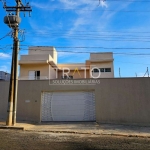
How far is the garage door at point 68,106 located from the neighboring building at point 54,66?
9513 mm

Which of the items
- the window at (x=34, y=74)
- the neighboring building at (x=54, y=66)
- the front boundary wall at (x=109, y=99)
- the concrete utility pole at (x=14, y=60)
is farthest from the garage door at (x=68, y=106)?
the window at (x=34, y=74)

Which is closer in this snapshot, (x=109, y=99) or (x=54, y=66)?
(x=109, y=99)

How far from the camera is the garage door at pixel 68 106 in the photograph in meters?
13.3

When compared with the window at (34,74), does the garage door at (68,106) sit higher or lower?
lower

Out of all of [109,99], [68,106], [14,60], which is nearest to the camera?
[14,60]

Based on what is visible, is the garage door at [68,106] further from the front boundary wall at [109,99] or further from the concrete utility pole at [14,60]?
the concrete utility pole at [14,60]

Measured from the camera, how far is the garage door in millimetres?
13305

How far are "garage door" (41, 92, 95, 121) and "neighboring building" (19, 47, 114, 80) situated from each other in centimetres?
951

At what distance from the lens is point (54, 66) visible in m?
26.0

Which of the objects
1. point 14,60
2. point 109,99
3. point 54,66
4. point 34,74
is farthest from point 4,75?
point 109,99

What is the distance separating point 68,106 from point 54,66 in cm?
1318

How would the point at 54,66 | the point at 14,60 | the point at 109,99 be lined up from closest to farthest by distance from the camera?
1. the point at 14,60
2. the point at 109,99
3. the point at 54,66

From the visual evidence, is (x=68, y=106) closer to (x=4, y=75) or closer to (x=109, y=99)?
(x=109, y=99)

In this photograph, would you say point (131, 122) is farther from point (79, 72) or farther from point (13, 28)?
point (79, 72)
